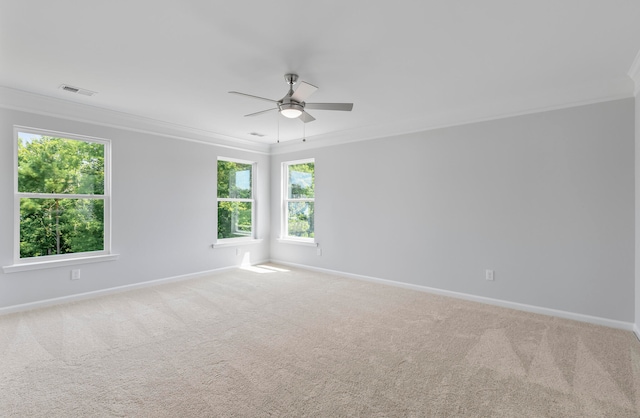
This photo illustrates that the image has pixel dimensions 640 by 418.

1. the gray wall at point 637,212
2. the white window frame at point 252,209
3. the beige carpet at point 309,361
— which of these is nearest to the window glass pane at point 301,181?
the white window frame at point 252,209

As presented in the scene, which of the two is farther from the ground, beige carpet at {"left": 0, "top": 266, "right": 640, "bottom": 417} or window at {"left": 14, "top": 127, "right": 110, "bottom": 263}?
window at {"left": 14, "top": 127, "right": 110, "bottom": 263}

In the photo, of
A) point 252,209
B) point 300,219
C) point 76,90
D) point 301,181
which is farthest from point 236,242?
point 76,90

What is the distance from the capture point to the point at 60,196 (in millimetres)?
3857

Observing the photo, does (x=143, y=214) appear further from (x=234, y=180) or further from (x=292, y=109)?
(x=292, y=109)

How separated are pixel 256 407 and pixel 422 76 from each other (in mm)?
3063

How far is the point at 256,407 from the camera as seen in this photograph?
1.93m

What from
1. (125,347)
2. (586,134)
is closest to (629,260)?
(586,134)

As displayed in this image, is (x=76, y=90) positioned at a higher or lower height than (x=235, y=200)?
higher

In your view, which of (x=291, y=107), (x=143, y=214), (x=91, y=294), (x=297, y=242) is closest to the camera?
(x=291, y=107)

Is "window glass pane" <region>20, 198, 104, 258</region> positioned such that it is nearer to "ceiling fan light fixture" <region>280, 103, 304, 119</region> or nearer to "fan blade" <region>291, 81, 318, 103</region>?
"ceiling fan light fixture" <region>280, 103, 304, 119</region>

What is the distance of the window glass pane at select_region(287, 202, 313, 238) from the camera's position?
5.96m

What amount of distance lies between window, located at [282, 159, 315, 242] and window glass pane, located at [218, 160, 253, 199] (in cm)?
72

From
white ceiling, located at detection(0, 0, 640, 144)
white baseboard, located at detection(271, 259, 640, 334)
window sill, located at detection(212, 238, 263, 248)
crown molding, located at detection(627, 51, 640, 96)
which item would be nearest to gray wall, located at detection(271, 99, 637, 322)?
white baseboard, located at detection(271, 259, 640, 334)

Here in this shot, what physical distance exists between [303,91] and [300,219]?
361 cm
